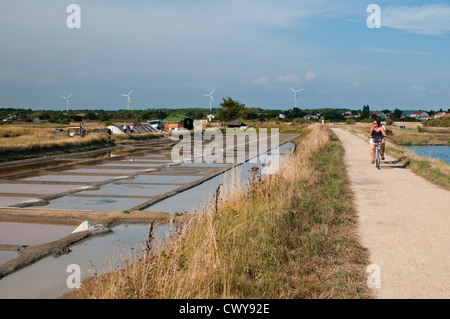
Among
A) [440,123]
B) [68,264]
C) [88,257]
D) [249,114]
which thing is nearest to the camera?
[68,264]

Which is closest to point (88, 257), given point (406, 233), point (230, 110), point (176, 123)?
point (406, 233)

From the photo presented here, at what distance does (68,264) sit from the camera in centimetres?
672

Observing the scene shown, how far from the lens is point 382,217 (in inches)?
303

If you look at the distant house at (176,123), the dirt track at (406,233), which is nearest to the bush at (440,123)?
the distant house at (176,123)

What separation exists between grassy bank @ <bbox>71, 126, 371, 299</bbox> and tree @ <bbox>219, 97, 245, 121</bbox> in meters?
91.7

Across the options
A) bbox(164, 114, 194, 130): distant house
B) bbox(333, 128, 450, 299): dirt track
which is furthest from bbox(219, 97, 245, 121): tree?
bbox(333, 128, 450, 299): dirt track

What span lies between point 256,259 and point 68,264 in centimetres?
321

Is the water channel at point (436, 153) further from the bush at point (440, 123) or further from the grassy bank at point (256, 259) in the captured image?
the bush at point (440, 123)

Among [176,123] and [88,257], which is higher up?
[176,123]

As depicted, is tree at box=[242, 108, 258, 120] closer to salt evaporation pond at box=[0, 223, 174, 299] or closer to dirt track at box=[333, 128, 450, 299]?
dirt track at box=[333, 128, 450, 299]

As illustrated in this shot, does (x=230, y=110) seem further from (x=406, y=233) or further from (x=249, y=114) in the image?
(x=406, y=233)

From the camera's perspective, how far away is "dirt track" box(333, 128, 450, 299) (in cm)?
454

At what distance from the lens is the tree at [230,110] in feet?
325
